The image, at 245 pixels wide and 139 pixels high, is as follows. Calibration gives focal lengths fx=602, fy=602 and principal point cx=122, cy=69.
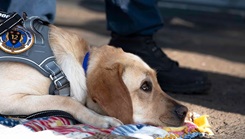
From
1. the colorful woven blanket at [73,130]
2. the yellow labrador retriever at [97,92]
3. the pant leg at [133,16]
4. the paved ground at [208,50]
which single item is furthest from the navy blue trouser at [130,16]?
the colorful woven blanket at [73,130]

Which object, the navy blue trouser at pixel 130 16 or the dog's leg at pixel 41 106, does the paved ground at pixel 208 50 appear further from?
the dog's leg at pixel 41 106

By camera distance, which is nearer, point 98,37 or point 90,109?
point 90,109

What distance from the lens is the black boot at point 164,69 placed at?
441 centimetres

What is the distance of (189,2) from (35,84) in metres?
4.89

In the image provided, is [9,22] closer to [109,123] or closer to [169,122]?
[109,123]

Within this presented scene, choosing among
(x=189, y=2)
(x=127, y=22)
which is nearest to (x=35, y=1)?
(x=127, y=22)

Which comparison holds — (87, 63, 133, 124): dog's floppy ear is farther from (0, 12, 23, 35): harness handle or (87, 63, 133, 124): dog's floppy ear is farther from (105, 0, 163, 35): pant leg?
(105, 0, 163, 35): pant leg

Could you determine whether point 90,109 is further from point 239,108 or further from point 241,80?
point 241,80

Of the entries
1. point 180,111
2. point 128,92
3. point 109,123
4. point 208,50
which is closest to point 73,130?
point 109,123

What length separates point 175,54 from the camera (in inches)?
226

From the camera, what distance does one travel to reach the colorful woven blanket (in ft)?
9.40

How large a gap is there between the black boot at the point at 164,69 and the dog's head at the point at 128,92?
104 cm

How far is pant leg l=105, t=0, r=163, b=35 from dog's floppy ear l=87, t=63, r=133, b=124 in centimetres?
131

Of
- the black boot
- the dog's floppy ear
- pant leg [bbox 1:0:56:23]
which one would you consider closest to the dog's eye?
the dog's floppy ear
